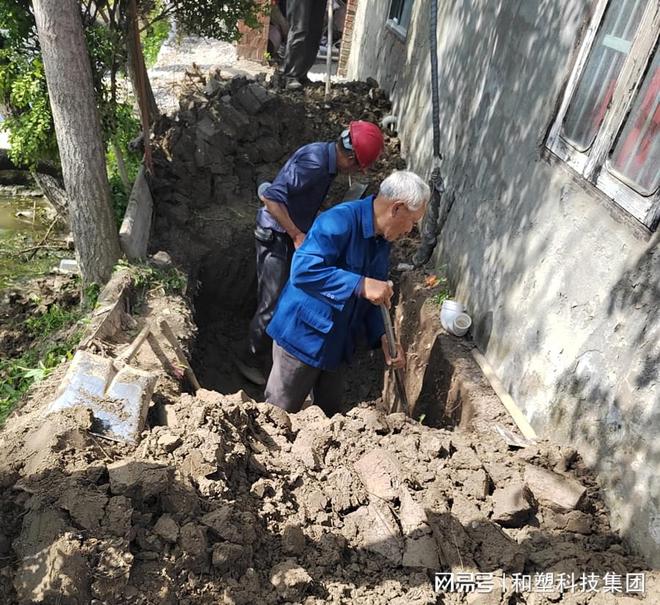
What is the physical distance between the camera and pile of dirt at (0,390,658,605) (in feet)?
6.63

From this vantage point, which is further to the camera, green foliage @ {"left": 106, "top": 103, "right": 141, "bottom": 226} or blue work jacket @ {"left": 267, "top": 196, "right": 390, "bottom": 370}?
green foliage @ {"left": 106, "top": 103, "right": 141, "bottom": 226}

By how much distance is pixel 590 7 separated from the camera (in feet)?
9.90

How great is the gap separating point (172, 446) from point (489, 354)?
2345mm

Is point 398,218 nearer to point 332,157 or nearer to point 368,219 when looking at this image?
point 368,219

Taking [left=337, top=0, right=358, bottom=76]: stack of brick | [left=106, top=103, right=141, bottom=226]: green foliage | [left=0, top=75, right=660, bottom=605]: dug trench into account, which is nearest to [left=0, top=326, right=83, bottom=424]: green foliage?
[left=0, top=75, right=660, bottom=605]: dug trench

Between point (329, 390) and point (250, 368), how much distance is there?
171 cm

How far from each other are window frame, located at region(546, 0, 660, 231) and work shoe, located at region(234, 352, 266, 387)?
3.50 m

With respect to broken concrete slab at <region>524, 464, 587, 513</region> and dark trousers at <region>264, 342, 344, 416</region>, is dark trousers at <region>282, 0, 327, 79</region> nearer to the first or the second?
dark trousers at <region>264, 342, 344, 416</region>

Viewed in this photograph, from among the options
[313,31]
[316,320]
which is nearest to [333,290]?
[316,320]

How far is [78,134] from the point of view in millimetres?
3943

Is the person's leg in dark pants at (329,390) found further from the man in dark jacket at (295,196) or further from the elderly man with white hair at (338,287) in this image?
the man in dark jacket at (295,196)

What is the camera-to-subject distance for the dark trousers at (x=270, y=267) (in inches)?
178

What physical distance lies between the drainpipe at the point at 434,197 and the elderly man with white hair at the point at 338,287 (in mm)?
1605

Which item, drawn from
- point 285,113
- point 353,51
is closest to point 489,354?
point 285,113
